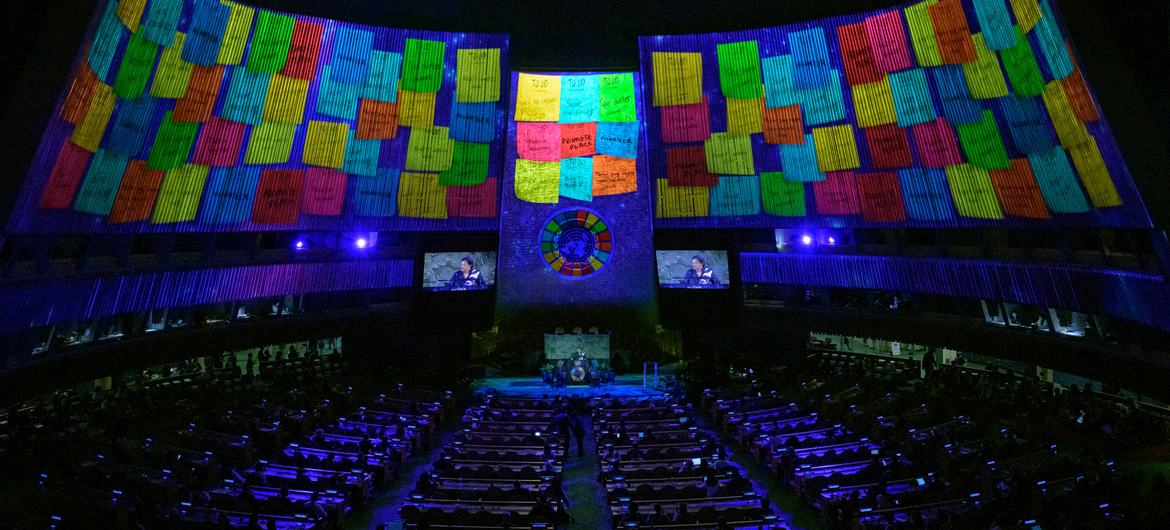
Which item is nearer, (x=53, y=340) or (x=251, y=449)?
(x=53, y=340)

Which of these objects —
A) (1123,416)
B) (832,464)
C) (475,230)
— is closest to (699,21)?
(475,230)

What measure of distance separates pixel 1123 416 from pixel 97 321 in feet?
72.9

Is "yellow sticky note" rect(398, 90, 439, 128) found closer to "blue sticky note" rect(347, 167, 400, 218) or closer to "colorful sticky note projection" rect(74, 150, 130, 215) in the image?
"blue sticky note" rect(347, 167, 400, 218)

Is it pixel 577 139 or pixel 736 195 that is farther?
pixel 577 139

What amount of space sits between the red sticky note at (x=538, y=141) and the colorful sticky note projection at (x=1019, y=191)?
43.4ft

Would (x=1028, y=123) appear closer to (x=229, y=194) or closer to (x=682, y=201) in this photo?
(x=682, y=201)

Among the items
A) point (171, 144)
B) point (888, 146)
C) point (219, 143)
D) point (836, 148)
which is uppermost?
point (836, 148)

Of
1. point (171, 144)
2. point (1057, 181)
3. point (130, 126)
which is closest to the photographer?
point (1057, 181)

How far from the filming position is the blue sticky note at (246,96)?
58.6ft

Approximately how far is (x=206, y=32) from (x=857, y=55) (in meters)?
15.0

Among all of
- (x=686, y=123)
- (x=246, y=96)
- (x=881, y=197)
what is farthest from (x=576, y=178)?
(x=246, y=96)

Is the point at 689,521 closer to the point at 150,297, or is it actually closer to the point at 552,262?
the point at 150,297

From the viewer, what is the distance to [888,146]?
64.5 feet

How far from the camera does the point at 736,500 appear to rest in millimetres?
12641
